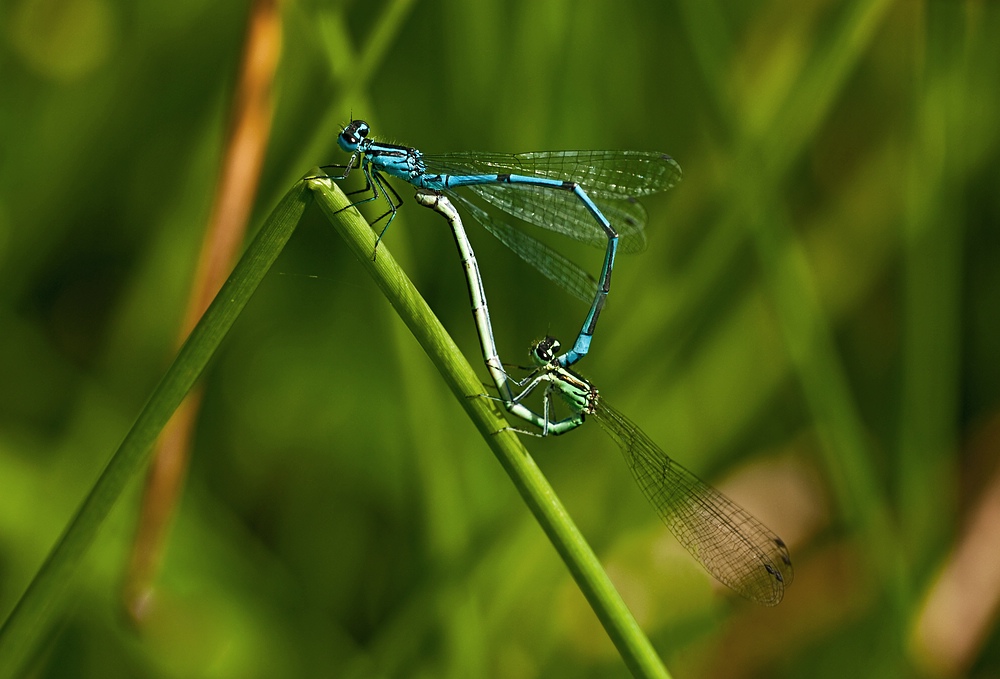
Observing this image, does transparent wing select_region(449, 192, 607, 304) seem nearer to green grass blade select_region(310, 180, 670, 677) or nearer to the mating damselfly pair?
the mating damselfly pair

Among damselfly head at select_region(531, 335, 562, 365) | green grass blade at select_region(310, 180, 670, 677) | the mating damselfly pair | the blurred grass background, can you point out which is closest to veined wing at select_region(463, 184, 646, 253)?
the mating damselfly pair

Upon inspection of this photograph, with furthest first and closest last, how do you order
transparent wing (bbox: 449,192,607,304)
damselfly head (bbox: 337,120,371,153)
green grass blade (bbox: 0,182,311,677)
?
transparent wing (bbox: 449,192,607,304) → damselfly head (bbox: 337,120,371,153) → green grass blade (bbox: 0,182,311,677)

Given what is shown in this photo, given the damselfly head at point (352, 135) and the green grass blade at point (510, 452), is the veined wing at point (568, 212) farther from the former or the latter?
the green grass blade at point (510, 452)

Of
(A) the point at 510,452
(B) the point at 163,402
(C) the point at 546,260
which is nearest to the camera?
(B) the point at 163,402

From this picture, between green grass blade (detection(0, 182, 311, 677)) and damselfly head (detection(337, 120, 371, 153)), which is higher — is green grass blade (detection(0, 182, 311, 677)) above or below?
below

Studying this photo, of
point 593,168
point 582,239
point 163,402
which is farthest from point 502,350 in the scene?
point 163,402

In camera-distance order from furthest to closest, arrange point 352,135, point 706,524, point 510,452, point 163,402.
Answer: point 706,524
point 352,135
point 510,452
point 163,402

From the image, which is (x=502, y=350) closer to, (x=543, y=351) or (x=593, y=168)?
(x=543, y=351)

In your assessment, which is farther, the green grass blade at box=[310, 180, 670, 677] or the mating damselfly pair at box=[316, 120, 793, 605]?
the mating damselfly pair at box=[316, 120, 793, 605]
